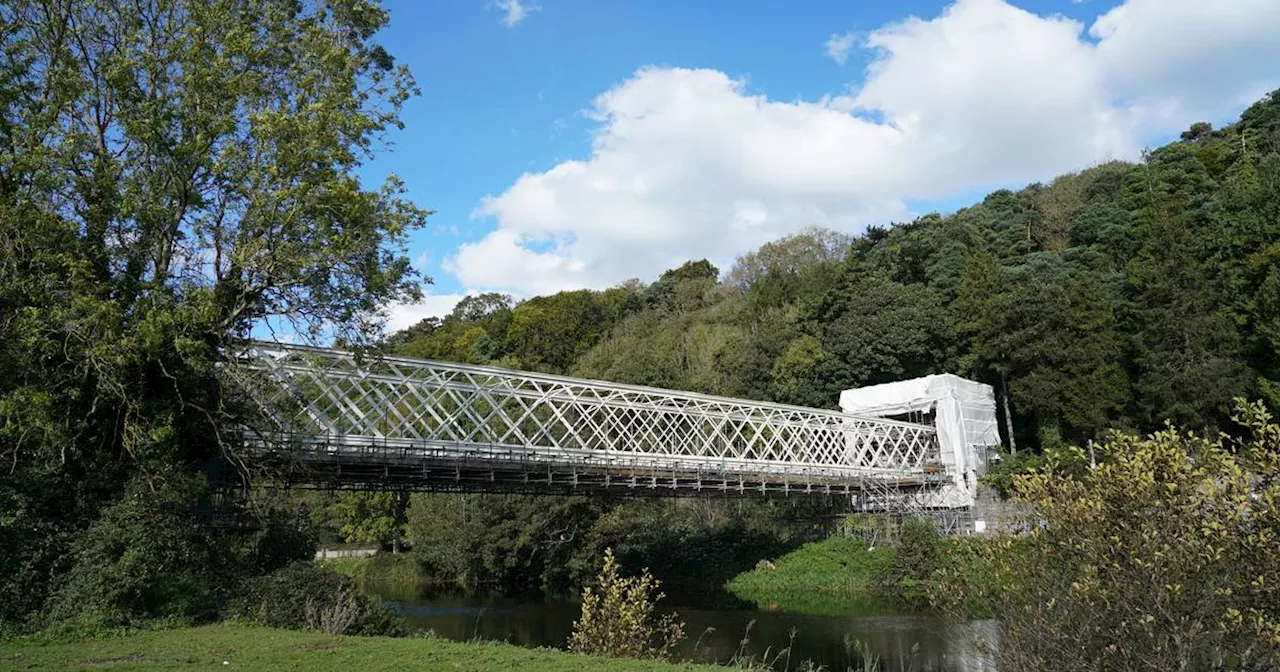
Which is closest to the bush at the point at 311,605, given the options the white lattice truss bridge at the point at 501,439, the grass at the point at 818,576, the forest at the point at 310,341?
the forest at the point at 310,341

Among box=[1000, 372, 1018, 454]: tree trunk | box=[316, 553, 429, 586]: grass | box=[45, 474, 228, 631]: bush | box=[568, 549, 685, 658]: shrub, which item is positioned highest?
box=[1000, 372, 1018, 454]: tree trunk

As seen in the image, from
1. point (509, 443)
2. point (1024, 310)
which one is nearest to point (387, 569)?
point (509, 443)

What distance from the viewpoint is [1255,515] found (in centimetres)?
748

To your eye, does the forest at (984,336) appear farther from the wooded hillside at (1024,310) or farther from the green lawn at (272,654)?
the green lawn at (272,654)

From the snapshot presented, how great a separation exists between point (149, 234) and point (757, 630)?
22139 millimetres

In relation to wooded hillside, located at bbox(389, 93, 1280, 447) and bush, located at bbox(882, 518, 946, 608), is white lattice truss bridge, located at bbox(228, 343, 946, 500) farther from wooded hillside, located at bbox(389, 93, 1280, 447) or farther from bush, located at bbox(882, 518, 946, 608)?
wooded hillside, located at bbox(389, 93, 1280, 447)

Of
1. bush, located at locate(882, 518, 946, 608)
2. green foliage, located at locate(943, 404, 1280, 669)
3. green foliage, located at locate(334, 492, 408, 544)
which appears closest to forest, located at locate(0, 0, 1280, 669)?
green foliage, located at locate(943, 404, 1280, 669)

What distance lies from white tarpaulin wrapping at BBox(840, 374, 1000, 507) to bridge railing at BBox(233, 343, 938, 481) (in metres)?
1.48

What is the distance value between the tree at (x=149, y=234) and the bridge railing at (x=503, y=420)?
193cm

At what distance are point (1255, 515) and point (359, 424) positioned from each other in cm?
2596

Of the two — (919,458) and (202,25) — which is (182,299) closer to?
(202,25)

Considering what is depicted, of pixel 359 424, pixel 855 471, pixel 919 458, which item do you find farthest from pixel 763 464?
pixel 359 424

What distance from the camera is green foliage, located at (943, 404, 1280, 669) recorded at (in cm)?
737

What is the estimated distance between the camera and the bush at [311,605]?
1634 centimetres
